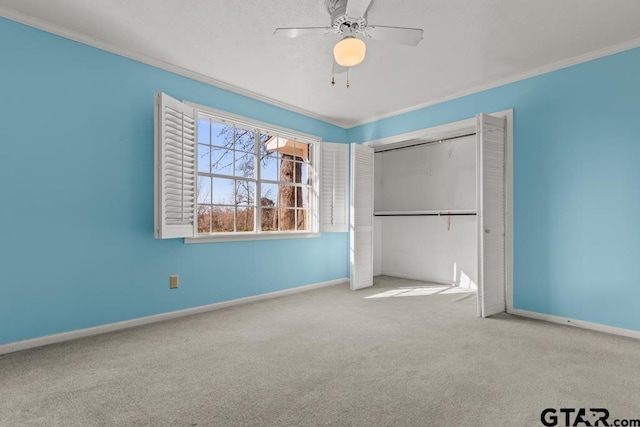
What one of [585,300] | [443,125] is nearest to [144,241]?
[443,125]

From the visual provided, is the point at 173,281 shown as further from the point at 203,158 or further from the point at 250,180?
the point at 250,180

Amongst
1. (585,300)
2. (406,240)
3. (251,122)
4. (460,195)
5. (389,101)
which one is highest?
(389,101)

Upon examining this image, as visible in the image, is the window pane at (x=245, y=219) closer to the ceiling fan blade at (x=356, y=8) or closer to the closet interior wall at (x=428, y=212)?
the ceiling fan blade at (x=356, y=8)

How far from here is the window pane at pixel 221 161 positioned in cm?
386

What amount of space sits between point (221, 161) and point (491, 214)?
123 inches

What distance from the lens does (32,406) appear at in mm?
1770

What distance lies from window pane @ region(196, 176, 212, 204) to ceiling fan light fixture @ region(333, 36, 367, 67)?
7.36 feet

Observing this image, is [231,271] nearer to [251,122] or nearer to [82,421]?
[251,122]

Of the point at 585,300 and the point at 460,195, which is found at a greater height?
the point at 460,195

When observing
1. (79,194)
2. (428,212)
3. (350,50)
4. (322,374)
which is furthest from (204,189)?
(428,212)

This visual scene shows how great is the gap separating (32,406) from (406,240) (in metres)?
5.22

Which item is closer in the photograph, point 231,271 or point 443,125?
point 231,271

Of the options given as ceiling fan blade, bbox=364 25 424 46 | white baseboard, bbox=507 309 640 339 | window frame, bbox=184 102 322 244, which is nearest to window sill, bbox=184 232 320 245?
window frame, bbox=184 102 322 244

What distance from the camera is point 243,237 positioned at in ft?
13.1
